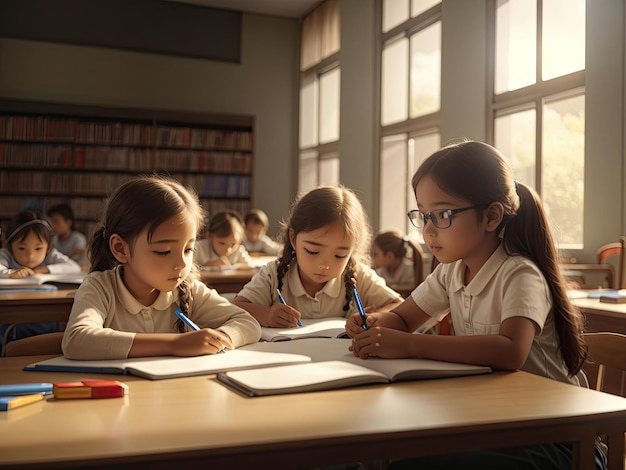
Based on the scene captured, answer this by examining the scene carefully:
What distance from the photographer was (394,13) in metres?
6.57

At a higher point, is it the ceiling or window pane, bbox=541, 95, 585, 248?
the ceiling

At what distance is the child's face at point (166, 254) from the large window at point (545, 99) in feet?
11.1

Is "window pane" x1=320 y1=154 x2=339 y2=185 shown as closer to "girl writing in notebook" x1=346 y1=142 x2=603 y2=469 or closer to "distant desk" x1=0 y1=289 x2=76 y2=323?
"distant desk" x1=0 y1=289 x2=76 y2=323

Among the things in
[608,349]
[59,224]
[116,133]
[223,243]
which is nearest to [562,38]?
[223,243]

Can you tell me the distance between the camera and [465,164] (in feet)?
4.44

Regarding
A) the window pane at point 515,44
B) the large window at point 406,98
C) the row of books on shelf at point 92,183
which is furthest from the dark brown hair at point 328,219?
the row of books on shelf at point 92,183

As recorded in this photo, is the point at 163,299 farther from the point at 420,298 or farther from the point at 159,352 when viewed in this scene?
the point at 420,298

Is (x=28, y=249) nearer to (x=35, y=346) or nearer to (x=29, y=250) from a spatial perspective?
(x=29, y=250)

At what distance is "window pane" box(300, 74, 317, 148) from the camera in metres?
8.76

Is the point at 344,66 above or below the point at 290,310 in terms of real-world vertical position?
above

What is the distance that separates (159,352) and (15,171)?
7.18 metres

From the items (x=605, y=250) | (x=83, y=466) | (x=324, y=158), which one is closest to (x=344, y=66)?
(x=324, y=158)

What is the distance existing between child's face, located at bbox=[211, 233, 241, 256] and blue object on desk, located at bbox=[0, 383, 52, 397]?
356 centimetres

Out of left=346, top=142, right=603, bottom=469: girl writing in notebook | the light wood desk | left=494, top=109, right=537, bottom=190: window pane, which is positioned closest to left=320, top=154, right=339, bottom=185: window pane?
left=494, top=109, right=537, bottom=190: window pane
